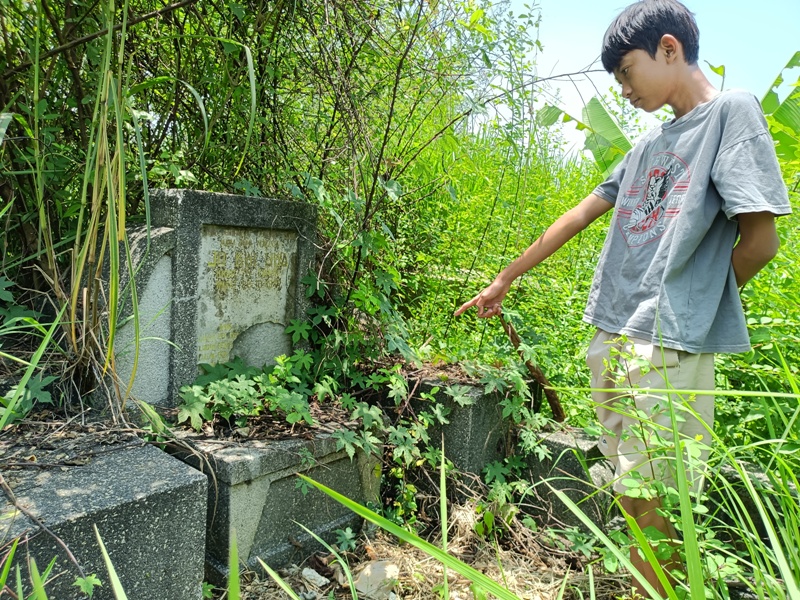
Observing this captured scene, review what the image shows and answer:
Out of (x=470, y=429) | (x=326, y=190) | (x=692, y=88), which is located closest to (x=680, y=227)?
(x=692, y=88)

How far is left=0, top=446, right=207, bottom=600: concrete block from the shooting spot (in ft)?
4.78

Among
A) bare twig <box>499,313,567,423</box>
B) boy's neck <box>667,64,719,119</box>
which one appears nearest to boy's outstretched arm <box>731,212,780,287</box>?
boy's neck <box>667,64,719,119</box>

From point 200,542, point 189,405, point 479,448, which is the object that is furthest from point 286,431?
point 479,448

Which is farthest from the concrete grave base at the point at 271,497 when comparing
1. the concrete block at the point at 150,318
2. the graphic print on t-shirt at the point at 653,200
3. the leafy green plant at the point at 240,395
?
the graphic print on t-shirt at the point at 653,200

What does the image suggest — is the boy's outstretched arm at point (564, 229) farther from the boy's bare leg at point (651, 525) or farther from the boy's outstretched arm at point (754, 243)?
the boy's bare leg at point (651, 525)

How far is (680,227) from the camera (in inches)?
65.2

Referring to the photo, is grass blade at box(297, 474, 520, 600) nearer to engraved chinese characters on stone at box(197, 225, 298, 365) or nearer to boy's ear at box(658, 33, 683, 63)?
boy's ear at box(658, 33, 683, 63)

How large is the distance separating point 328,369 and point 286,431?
1.57ft

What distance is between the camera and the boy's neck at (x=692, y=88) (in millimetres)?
1746

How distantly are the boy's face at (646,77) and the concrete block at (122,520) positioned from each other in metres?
1.82

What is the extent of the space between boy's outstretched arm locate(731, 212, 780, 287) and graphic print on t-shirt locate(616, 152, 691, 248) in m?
0.19

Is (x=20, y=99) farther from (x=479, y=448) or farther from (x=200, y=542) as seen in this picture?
(x=479, y=448)

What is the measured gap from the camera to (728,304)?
171 cm

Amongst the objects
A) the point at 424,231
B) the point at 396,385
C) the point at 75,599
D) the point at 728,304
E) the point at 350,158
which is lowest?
the point at 75,599
